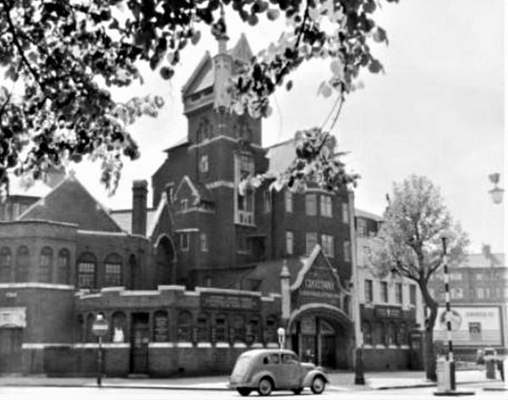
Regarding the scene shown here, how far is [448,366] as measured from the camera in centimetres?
3091

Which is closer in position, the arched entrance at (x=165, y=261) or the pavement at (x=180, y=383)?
the pavement at (x=180, y=383)

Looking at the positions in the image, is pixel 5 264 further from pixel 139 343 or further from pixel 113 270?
pixel 139 343

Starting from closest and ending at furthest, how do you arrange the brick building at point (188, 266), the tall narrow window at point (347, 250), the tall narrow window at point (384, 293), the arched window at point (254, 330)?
1. the brick building at point (188, 266)
2. the arched window at point (254, 330)
3. the tall narrow window at point (347, 250)
4. the tall narrow window at point (384, 293)

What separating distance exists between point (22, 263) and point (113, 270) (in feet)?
22.3

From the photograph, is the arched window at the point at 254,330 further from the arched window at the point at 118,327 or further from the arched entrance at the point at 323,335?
the arched window at the point at 118,327

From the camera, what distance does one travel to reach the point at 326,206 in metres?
64.4

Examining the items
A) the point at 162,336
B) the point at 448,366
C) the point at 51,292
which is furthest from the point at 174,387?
the point at 51,292

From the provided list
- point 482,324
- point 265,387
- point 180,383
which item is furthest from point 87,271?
point 482,324

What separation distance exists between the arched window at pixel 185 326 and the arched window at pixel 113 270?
8.47 m

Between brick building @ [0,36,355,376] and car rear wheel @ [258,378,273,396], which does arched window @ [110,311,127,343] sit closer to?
brick building @ [0,36,355,376]

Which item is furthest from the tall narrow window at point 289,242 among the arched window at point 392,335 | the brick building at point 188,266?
the arched window at point 392,335

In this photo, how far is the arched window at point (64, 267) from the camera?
49.8m

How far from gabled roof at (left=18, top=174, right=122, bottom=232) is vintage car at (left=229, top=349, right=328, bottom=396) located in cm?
2517

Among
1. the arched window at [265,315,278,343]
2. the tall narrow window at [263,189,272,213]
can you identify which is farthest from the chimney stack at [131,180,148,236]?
the arched window at [265,315,278,343]
